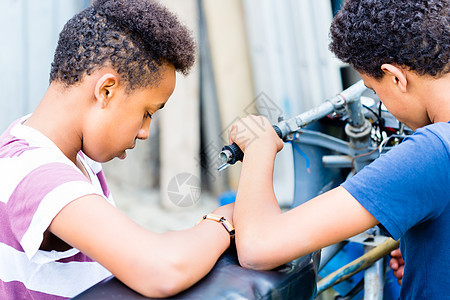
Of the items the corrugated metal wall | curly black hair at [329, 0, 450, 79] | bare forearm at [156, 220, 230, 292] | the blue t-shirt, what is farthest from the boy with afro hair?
the corrugated metal wall

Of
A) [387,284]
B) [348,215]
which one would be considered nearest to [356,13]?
[348,215]

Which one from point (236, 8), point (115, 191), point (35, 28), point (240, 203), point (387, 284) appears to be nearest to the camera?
point (240, 203)

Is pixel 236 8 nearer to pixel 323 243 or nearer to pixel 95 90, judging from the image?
pixel 95 90

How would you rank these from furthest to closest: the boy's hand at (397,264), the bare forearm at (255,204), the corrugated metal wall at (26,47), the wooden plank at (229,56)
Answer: the wooden plank at (229,56) → the corrugated metal wall at (26,47) → the boy's hand at (397,264) → the bare forearm at (255,204)

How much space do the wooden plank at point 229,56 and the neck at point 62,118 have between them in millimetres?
1968

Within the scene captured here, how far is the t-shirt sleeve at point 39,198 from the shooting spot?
0.77 meters

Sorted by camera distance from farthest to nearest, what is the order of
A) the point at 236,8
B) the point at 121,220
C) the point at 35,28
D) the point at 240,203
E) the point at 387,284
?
the point at 236,8 < the point at 35,28 < the point at 387,284 < the point at 240,203 < the point at 121,220

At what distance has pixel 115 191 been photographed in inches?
128

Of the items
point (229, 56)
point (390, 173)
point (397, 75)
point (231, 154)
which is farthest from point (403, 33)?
point (229, 56)

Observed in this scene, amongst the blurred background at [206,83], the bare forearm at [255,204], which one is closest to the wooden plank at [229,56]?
the blurred background at [206,83]

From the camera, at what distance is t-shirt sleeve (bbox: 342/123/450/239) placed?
0.77m

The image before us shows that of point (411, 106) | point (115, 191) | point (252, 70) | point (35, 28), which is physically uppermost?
point (35, 28)

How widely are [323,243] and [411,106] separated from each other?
0.37 metres

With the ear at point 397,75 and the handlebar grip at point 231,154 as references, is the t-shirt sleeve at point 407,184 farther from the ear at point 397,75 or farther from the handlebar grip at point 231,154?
the handlebar grip at point 231,154
